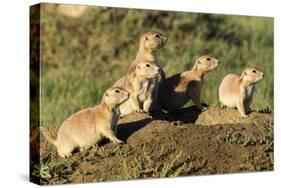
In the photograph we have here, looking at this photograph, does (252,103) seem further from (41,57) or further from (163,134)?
(41,57)

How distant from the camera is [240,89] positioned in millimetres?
10867

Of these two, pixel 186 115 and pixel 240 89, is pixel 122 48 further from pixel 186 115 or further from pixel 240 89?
pixel 240 89

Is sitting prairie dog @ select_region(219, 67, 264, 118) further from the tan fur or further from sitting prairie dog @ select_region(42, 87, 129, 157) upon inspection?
the tan fur

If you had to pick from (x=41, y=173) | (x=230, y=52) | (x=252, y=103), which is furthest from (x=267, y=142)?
(x=41, y=173)

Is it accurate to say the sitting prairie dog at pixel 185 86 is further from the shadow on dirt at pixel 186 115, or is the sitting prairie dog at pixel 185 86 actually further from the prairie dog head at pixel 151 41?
the prairie dog head at pixel 151 41

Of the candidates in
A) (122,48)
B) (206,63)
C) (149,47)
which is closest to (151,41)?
(149,47)

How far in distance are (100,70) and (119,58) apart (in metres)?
0.28

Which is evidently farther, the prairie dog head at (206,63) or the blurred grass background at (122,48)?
the prairie dog head at (206,63)

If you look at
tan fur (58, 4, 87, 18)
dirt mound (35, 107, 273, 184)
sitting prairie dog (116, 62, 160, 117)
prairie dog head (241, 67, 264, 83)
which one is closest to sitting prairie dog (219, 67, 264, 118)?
prairie dog head (241, 67, 264, 83)

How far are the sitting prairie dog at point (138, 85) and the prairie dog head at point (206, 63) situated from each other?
0.77m

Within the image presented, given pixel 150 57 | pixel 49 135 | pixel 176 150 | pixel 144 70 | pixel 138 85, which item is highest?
pixel 150 57

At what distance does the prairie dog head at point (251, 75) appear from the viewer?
35.7 feet

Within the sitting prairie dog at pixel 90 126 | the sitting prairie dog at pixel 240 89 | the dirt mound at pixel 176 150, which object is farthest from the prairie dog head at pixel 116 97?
the sitting prairie dog at pixel 240 89

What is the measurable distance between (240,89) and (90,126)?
2231 millimetres
